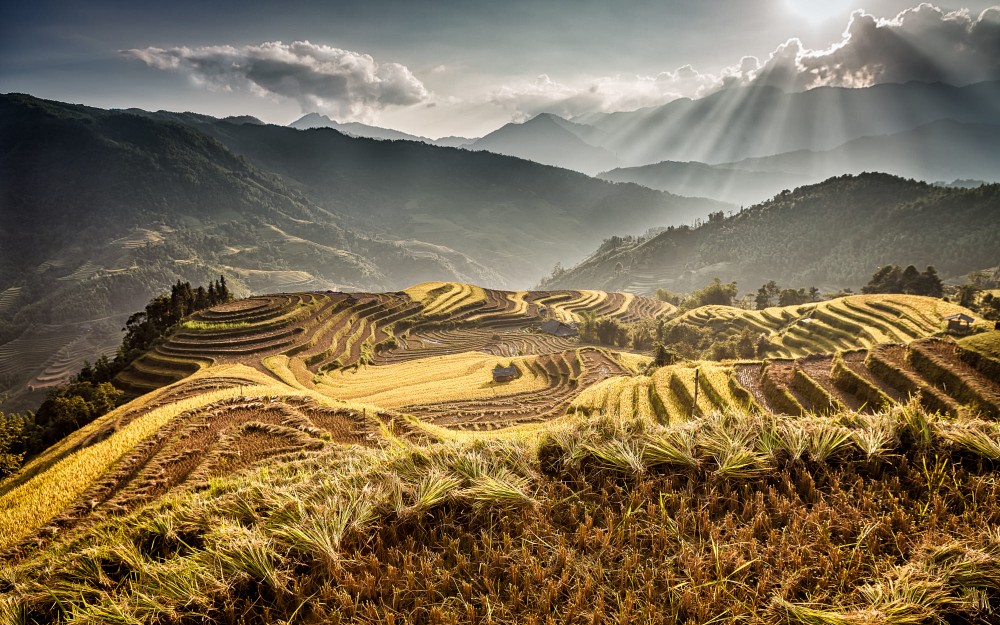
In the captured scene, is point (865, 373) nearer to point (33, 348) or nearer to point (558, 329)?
point (558, 329)

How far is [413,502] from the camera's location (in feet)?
8.99

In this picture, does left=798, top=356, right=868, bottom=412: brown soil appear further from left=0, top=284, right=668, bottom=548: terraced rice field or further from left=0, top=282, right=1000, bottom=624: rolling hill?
left=0, top=282, right=1000, bottom=624: rolling hill

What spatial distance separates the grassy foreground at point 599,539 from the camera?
1994 millimetres

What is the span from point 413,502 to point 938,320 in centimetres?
5296

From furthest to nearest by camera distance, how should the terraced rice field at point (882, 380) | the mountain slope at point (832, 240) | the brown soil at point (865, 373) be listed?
the mountain slope at point (832, 240) < the brown soil at point (865, 373) < the terraced rice field at point (882, 380)

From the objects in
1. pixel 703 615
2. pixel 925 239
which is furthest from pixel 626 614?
pixel 925 239

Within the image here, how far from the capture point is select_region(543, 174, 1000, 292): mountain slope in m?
137

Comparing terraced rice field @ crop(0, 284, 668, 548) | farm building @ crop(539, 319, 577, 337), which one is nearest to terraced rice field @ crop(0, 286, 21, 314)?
terraced rice field @ crop(0, 284, 668, 548)

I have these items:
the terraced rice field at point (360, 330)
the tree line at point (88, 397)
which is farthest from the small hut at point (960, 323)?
the tree line at point (88, 397)

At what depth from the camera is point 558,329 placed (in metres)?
72.3

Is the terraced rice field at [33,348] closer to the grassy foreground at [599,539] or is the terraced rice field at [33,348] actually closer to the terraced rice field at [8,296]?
the terraced rice field at [8,296]

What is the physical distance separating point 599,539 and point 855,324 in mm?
52799

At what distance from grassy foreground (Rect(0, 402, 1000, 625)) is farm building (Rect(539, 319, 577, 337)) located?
227 feet

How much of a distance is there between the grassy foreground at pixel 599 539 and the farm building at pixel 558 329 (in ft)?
227
